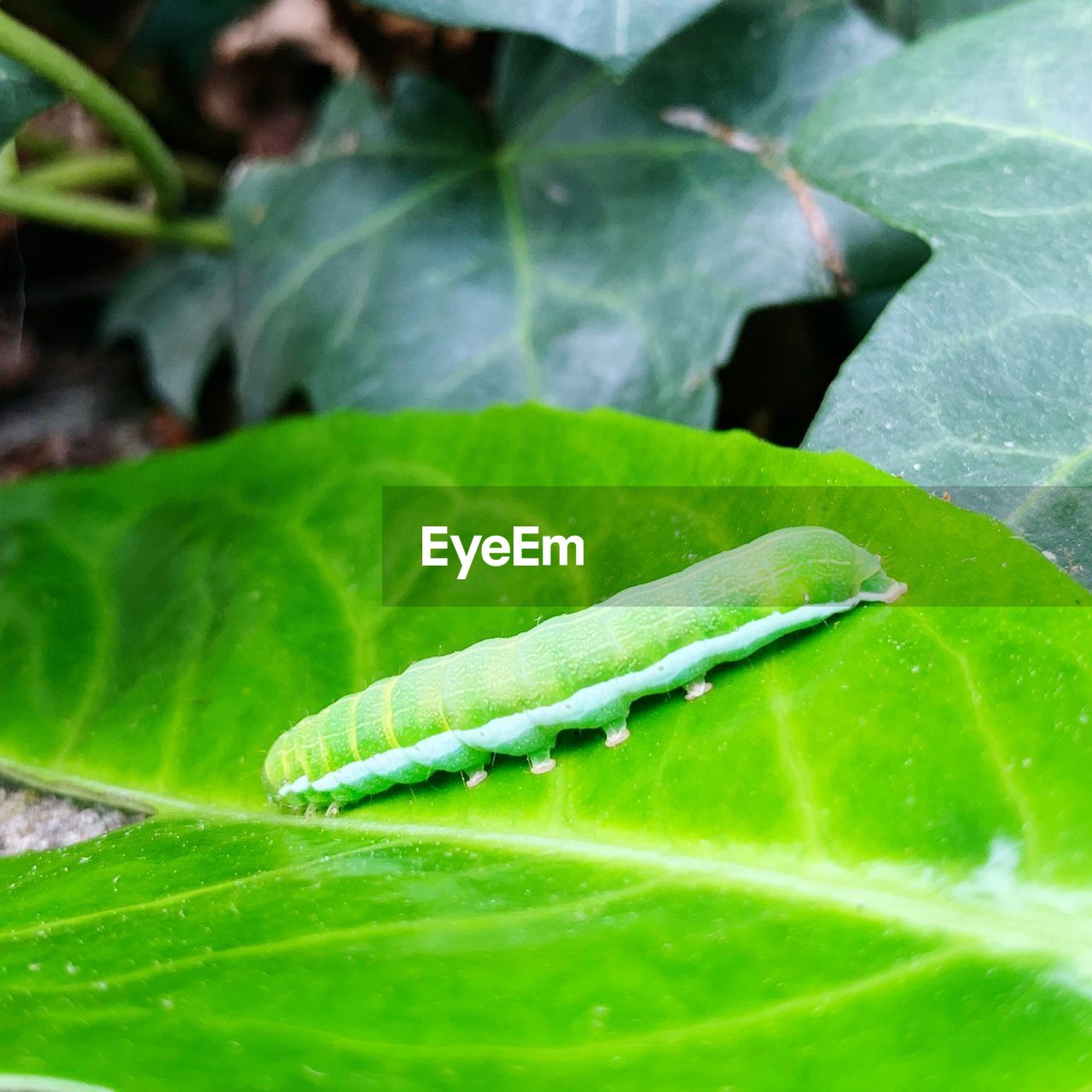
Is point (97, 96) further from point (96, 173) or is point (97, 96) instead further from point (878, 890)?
point (878, 890)

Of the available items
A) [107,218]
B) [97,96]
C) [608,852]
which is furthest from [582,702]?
[107,218]

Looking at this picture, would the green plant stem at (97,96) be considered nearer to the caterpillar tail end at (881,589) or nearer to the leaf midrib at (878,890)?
the leaf midrib at (878,890)

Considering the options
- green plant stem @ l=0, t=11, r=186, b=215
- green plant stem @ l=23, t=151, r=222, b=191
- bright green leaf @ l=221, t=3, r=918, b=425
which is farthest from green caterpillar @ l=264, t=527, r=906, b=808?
green plant stem @ l=23, t=151, r=222, b=191

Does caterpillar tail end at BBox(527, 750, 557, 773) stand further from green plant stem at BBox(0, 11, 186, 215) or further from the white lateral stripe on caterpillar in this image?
green plant stem at BBox(0, 11, 186, 215)

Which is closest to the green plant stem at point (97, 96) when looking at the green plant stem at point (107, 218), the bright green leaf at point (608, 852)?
the green plant stem at point (107, 218)

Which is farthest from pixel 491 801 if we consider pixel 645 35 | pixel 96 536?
pixel 645 35

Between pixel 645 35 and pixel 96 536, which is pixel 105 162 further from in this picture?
pixel 645 35
